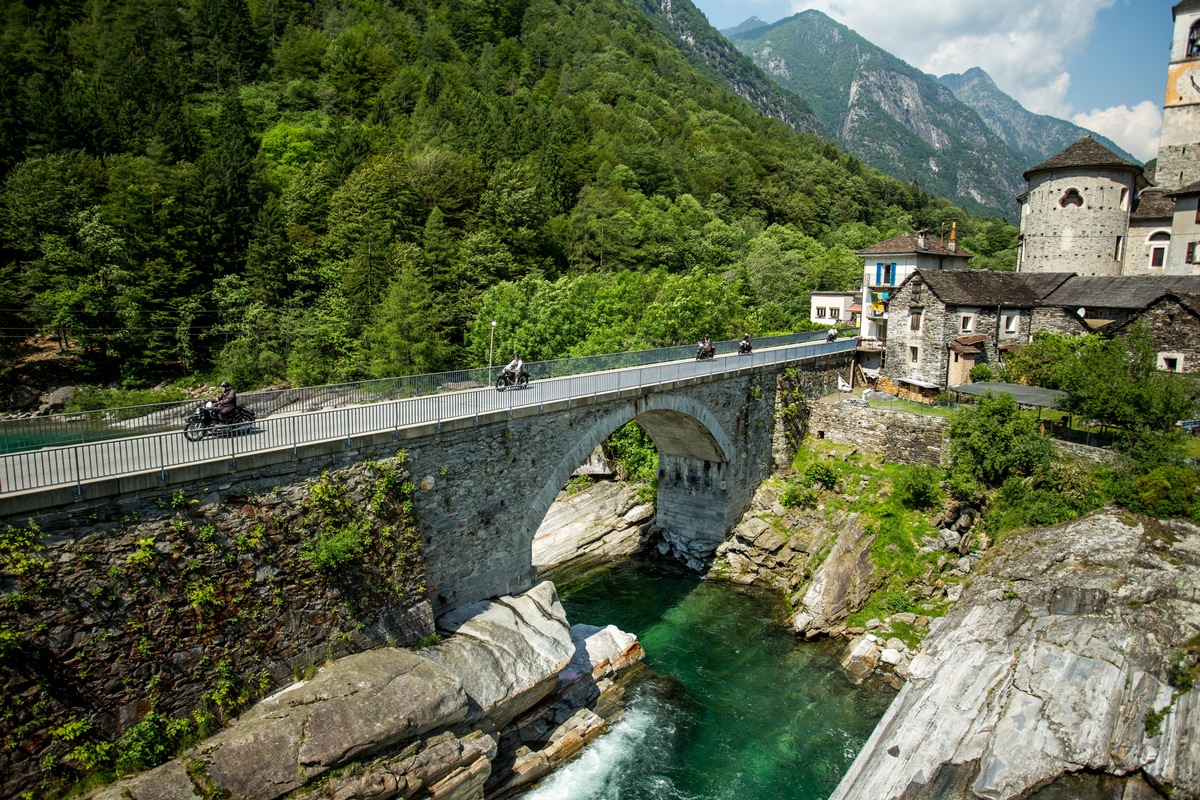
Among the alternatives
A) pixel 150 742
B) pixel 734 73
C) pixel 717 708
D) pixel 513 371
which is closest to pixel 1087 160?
pixel 513 371

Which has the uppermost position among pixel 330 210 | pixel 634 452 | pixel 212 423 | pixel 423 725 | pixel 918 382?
pixel 330 210

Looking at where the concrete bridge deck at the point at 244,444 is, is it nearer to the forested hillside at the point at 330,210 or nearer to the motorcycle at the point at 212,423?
the motorcycle at the point at 212,423

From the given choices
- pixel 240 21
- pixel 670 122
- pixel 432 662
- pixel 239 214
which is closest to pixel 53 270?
pixel 239 214

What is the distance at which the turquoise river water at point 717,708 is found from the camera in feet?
60.2

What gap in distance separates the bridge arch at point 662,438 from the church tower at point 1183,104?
37.6 metres

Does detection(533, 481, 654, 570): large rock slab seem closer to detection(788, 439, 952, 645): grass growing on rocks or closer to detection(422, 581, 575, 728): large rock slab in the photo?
detection(788, 439, 952, 645): grass growing on rocks

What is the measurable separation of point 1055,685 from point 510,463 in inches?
608

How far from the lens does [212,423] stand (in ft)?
50.9

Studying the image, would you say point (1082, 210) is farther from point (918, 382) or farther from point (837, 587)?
point (837, 587)

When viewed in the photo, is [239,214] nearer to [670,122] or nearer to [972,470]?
[972,470]

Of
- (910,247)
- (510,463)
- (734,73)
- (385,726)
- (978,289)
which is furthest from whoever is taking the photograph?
(734,73)

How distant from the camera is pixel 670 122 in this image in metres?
99.7

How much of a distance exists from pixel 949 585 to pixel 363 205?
4153 cm

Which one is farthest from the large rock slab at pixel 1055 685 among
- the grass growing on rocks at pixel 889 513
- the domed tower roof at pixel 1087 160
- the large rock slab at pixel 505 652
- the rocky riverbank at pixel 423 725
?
the domed tower roof at pixel 1087 160
